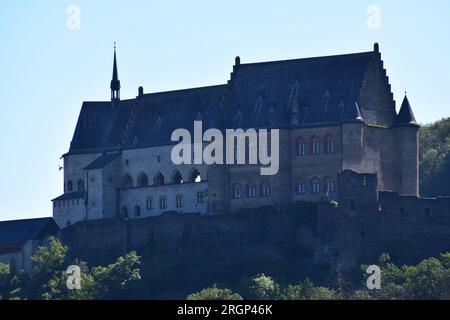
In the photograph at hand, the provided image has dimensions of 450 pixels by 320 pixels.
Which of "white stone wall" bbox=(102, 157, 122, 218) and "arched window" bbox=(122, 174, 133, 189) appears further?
"arched window" bbox=(122, 174, 133, 189)

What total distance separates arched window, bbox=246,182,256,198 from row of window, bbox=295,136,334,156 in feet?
10.0

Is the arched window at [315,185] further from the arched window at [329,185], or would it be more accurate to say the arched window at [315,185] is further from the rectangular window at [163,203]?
the rectangular window at [163,203]

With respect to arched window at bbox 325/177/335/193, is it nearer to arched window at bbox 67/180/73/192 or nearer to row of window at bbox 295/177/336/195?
row of window at bbox 295/177/336/195

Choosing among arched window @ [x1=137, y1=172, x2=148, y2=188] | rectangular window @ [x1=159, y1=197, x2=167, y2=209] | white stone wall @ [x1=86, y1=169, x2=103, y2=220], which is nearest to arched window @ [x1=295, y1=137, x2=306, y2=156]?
rectangular window @ [x1=159, y1=197, x2=167, y2=209]

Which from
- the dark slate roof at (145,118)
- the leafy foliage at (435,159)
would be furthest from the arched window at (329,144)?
the leafy foliage at (435,159)

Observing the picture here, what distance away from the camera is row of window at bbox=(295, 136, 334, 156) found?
111188 mm

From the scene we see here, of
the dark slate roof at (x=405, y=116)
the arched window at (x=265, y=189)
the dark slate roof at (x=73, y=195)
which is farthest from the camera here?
the dark slate roof at (x=73, y=195)

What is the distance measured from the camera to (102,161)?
12106 centimetres

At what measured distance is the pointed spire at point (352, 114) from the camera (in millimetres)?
110125

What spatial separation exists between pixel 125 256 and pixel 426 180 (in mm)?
24330

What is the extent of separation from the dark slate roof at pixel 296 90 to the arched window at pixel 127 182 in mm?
7447

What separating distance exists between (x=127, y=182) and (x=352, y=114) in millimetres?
15822

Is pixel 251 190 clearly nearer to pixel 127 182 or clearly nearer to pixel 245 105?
pixel 245 105
